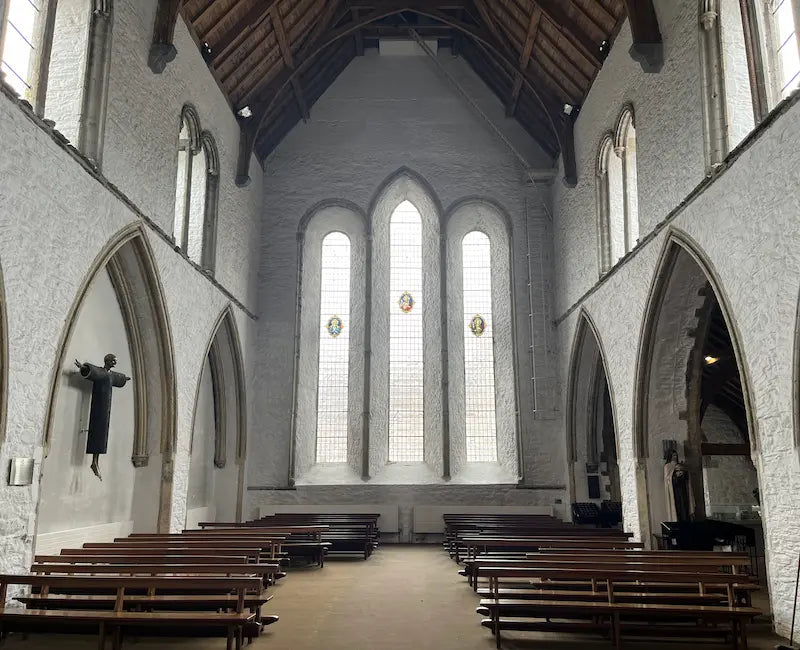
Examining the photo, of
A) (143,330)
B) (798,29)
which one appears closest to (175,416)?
(143,330)

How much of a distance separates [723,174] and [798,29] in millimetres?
1493

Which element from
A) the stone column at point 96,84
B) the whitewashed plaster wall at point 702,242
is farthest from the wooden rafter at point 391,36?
the stone column at point 96,84

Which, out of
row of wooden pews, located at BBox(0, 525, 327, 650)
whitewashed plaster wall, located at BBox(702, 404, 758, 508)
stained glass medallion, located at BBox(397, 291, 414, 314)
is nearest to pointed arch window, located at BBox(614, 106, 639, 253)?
stained glass medallion, located at BBox(397, 291, 414, 314)

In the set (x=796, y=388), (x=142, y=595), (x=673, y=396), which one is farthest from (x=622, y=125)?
(x=142, y=595)

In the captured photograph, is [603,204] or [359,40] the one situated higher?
[359,40]

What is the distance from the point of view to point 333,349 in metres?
14.2

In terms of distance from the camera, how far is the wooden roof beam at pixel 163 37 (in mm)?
8805

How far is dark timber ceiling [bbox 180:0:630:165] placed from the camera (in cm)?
1084

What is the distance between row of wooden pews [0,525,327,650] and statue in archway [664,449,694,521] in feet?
17.4

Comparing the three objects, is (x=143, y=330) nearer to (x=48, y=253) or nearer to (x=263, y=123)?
(x=48, y=253)

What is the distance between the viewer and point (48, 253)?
654 centimetres

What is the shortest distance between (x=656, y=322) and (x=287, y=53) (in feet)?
25.1

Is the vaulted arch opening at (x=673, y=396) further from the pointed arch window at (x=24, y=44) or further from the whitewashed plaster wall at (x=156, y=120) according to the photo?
the pointed arch window at (x=24, y=44)

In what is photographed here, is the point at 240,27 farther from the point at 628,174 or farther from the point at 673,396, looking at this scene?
the point at 673,396
